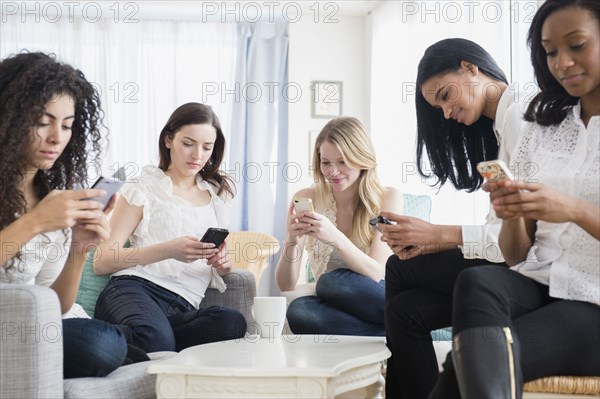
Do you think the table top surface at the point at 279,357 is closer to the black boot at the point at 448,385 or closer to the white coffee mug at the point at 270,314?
the white coffee mug at the point at 270,314

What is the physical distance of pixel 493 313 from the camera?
64.7 inches

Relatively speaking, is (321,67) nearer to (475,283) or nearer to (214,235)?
(214,235)

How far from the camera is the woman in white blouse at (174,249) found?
2.73 m

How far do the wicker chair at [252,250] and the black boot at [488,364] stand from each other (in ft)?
12.1

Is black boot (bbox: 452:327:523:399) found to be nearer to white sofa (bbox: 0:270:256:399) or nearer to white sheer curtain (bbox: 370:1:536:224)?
white sofa (bbox: 0:270:256:399)

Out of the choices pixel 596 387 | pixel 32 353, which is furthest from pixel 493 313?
pixel 32 353

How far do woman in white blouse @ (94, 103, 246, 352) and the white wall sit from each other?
3.13 meters

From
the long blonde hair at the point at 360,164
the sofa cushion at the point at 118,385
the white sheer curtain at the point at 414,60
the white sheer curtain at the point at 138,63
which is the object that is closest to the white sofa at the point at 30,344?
the sofa cushion at the point at 118,385

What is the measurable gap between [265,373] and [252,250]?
379 cm

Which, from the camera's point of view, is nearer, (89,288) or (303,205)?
(303,205)

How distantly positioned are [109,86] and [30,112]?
4.68 meters

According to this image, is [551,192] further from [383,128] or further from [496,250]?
[383,128]

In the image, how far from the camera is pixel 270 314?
7.72ft

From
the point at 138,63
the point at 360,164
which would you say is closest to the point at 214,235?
the point at 360,164
